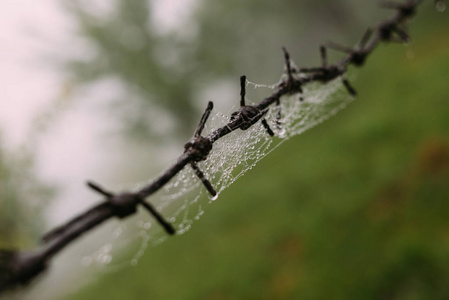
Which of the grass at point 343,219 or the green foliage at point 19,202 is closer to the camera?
the grass at point 343,219

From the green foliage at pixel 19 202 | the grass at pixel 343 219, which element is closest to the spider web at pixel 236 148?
the grass at pixel 343 219

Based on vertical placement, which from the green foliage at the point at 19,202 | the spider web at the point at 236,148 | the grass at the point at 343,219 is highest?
the green foliage at the point at 19,202

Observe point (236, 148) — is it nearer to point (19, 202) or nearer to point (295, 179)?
point (295, 179)

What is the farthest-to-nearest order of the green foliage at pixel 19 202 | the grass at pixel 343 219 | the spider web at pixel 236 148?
the green foliage at pixel 19 202 < the grass at pixel 343 219 < the spider web at pixel 236 148

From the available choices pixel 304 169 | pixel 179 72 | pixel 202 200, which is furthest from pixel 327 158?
pixel 179 72

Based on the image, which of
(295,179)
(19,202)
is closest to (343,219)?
(295,179)

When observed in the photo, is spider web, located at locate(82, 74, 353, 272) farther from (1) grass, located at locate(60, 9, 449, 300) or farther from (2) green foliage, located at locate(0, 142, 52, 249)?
(2) green foliage, located at locate(0, 142, 52, 249)

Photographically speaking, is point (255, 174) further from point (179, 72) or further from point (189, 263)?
point (179, 72)

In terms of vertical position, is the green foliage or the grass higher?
the green foliage

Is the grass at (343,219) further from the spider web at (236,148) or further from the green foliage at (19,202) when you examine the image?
the green foliage at (19,202)

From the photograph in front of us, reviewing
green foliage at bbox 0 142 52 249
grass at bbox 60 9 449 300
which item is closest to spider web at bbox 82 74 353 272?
grass at bbox 60 9 449 300
